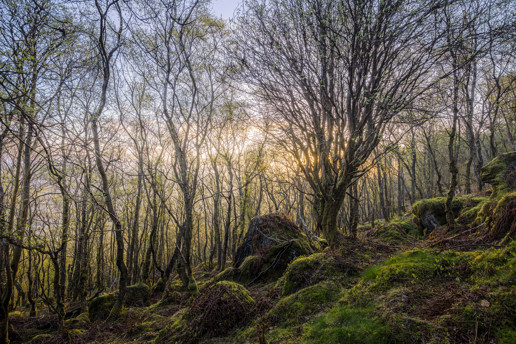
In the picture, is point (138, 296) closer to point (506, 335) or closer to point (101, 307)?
point (101, 307)

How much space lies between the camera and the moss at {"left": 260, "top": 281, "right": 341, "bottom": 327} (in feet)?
12.3

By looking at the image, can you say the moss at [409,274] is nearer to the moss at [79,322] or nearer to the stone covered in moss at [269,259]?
the stone covered in moss at [269,259]

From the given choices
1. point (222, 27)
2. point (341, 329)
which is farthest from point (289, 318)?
point (222, 27)

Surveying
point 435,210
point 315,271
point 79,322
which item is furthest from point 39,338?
point 435,210

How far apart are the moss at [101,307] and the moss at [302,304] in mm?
9116

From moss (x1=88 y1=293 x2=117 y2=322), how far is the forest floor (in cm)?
495

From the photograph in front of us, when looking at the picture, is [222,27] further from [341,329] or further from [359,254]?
[341,329]

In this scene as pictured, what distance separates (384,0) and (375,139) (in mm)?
3282

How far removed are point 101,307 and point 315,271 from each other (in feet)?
33.1

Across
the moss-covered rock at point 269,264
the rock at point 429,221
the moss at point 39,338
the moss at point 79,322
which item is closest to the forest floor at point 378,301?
the moss-covered rock at point 269,264

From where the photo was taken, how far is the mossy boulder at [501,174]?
22.3 ft

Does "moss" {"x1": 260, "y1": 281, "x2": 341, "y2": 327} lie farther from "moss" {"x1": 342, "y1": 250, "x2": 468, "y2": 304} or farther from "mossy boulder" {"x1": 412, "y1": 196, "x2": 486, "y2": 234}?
"mossy boulder" {"x1": 412, "y1": 196, "x2": 486, "y2": 234}

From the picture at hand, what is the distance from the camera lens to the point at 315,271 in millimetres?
4738

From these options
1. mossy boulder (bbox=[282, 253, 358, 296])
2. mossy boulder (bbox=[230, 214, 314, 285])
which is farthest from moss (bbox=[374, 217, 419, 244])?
mossy boulder (bbox=[282, 253, 358, 296])
